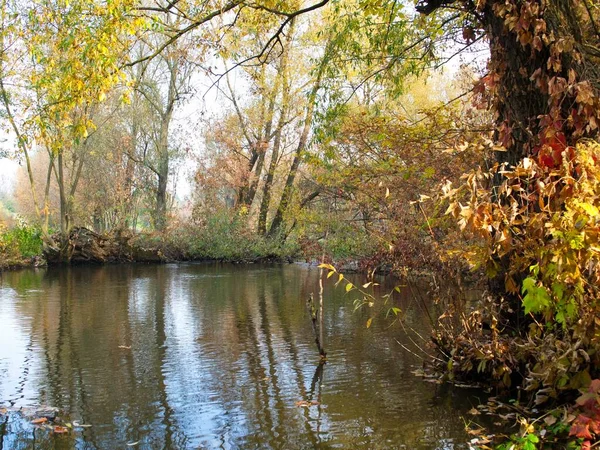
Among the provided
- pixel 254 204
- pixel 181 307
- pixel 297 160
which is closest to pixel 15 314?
pixel 181 307

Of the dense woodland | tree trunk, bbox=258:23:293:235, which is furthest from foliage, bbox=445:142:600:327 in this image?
tree trunk, bbox=258:23:293:235

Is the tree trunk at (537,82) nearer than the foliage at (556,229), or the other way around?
the foliage at (556,229)

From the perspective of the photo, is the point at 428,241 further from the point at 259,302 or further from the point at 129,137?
the point at 129,137

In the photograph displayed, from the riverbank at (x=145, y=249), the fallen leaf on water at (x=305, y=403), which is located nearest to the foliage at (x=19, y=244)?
the riverbank at (x=145, y=249)

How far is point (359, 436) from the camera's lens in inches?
192

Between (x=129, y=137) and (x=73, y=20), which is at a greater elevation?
(x=129, y=137)

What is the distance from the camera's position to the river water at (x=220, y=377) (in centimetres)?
494

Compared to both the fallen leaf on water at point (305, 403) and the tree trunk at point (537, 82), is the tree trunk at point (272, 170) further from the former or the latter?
the fallen leaf on water at point (305, 403)

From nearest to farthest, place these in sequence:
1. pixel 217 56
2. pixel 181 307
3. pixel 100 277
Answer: pixel 217 56, pixel 181 307, pixel 100 277

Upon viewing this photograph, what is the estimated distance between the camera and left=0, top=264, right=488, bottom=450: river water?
494cm

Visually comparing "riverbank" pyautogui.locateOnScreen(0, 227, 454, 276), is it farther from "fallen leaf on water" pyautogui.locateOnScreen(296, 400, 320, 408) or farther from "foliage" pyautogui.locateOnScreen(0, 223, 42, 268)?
"fallen leaf on water" pyautogui.locateOnScreen(296, 400, 320, 408)

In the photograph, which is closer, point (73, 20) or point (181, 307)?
point (73, 20)

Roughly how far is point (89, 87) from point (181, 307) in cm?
616

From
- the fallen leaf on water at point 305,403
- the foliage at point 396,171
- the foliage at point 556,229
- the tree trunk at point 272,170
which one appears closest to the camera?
the foliage at point 556,229
